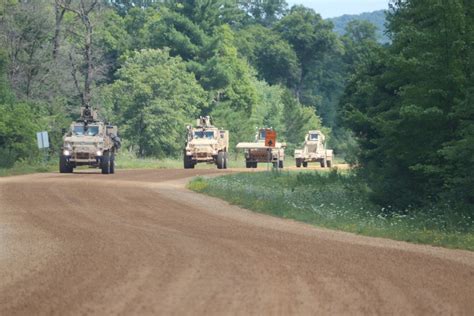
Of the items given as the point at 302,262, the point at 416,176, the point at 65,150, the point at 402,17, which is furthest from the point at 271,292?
the point at 65,150

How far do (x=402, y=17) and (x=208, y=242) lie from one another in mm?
13787

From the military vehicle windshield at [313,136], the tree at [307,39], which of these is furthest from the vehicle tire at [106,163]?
the tree at [307,39]

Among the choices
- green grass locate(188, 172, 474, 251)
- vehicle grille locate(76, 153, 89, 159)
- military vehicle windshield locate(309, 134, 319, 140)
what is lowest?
green grass locate(188, 172, 474, 251)

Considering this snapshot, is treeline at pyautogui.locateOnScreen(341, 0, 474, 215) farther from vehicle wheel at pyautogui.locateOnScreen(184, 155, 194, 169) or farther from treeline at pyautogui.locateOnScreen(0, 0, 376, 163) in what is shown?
vehicle wheel at pyautogui.locateOnScreen(184, 155, 194, 169)

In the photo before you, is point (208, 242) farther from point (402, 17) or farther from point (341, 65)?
point (341, 65)

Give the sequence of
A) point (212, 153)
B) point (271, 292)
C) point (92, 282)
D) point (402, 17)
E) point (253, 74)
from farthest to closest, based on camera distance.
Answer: point (253, 74) < point (212, 153) < point (402, 17) < point (92, 282) < point (271, 292)

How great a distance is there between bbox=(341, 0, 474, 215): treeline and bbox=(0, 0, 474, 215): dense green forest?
0.03 m

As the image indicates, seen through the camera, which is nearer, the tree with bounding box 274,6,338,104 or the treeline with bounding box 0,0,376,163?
the treeline with bounding box 0,0,376,163

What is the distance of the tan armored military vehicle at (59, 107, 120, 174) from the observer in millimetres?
50406

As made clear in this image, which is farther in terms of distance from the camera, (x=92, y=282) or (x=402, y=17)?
(x=402, y=17)

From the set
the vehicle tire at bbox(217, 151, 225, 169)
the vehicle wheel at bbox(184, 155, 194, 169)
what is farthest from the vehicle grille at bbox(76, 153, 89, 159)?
the vehicle tire at bbox(217, 151, 225, 169)

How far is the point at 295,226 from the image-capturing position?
75.2 ft

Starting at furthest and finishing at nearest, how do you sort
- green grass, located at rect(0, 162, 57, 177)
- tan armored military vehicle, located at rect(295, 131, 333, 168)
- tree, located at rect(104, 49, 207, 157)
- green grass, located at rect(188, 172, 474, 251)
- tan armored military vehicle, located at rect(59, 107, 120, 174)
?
tree, located at rect(104, 49, 207, 157) → tan armored military vehicle, located at rect(295, 131, 333, 168) → green grass, located at rect(0, 162, 57, 177) → tan armored military vehicle, located at rect(59, 107, 120, 174) → green grass, located at rect(188, 172, 474, 251)

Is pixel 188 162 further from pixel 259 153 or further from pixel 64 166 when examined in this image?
pixel 64 166
